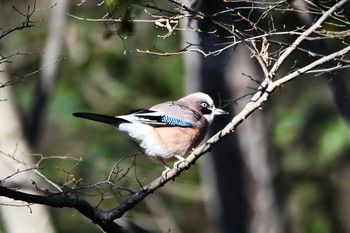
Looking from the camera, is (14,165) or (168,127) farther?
(14,165)

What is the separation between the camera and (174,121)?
20.9 ft

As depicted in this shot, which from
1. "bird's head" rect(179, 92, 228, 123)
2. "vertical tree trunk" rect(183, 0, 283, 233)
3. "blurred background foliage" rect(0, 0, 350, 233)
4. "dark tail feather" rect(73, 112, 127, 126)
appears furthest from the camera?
"blurred background foliage" rect(0, 0, 350, 233)

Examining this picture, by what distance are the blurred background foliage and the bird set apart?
5405mm

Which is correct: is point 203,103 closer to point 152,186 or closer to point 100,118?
point 100,118

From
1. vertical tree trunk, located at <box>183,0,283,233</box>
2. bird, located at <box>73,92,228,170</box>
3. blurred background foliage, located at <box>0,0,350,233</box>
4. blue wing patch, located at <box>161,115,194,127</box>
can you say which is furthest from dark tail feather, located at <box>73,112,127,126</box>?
blurred background foliage, located at <box>0,0,350,233</box>

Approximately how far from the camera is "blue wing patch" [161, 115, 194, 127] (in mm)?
6348

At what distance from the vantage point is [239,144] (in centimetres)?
961

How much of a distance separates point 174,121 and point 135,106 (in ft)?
18.4

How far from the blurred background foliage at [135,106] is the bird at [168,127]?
540 cm

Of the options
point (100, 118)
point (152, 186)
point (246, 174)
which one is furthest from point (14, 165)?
point (152, 186)

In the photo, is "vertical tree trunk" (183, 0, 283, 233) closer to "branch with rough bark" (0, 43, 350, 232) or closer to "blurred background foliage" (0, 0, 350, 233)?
"blurred background foliage" (0, 0, 350, 233)

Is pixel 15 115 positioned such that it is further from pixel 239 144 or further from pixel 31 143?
pixel 239 144

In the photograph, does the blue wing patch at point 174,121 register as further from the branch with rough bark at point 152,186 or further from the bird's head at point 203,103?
the branch with rough bark at point 152,186

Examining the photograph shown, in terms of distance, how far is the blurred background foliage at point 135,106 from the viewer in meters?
12.1
